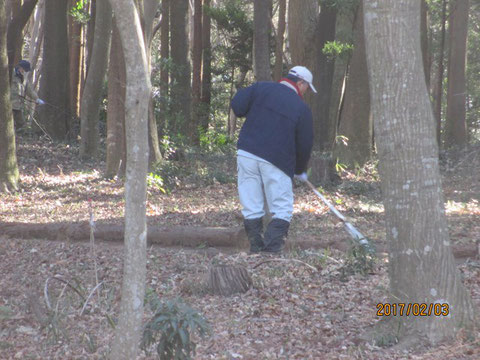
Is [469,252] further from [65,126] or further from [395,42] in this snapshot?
[65,126]

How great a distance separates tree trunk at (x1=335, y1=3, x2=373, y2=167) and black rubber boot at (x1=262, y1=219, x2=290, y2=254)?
25.3ft

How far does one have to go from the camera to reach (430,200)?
438 cm

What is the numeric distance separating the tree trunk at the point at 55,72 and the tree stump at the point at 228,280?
12597mm

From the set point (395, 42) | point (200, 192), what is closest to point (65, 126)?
point (200, 192)

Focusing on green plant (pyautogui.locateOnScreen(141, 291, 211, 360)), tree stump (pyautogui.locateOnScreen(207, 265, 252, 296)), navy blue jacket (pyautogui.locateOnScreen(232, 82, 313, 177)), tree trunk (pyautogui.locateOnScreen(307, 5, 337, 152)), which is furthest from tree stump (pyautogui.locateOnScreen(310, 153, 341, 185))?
green plant (pyautogui.locateOnScreen(141, 291, 211, 360))

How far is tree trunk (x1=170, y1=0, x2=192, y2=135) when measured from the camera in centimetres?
1744

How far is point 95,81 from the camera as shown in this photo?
47.4ft

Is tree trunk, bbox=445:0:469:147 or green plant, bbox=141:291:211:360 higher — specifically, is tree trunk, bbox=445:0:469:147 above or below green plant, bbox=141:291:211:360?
above

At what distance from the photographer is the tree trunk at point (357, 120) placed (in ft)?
47.6

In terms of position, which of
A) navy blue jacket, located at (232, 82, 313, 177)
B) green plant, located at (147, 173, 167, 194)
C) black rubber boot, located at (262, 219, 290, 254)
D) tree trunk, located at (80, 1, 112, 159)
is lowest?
black rubber boot, located at (262, 219, 290, 254)

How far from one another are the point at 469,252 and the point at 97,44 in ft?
32.3

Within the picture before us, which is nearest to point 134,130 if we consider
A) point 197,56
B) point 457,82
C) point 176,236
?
point 176,236

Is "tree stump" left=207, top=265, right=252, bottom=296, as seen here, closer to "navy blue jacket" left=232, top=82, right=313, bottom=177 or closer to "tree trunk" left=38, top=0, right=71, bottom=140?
"navy blue jacket" left=232, top=82, right=313, bottom=177

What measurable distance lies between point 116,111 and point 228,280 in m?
7.29
